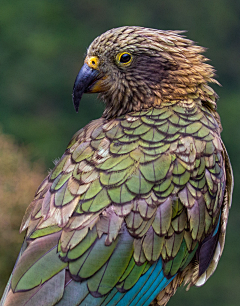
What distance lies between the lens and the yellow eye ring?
1.41 meters

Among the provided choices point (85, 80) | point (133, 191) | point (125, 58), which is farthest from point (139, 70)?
point (133, 191)

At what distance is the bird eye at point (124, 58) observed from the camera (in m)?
1.41

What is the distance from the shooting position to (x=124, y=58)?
1.41 metres

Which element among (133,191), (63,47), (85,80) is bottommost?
(133,191)

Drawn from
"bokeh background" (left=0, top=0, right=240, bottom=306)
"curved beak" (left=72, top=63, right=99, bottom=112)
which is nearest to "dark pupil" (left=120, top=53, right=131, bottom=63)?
"curved beak" (left=72, top=63, right=99, bottom=112)

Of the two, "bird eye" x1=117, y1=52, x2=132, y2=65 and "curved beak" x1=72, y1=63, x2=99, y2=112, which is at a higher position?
"bird eye" x1=117, y1=52, x2=132, y2=65

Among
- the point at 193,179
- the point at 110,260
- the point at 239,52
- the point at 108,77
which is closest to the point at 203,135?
the point at 193,179

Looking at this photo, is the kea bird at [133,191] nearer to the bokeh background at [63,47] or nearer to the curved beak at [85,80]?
the curved beak at [85,80]

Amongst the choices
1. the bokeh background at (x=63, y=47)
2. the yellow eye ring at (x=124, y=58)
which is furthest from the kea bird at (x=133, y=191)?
the bokeh background at (x=63, y=47)

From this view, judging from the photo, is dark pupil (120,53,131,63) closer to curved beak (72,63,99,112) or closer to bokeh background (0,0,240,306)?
curved beak (72,63,99,112)

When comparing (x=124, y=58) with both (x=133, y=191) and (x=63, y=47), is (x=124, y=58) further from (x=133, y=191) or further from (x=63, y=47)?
(x=63, y=47)

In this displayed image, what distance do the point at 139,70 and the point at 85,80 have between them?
0.21m

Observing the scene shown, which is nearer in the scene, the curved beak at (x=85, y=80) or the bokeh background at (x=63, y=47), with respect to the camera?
the curved beak at (x=85, y=80)

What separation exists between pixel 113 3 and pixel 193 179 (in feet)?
7.78
